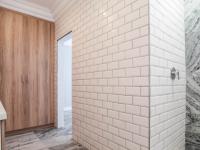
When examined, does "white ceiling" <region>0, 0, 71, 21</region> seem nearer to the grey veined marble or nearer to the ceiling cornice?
the ceiling cornice

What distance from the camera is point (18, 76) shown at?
9.52 ft

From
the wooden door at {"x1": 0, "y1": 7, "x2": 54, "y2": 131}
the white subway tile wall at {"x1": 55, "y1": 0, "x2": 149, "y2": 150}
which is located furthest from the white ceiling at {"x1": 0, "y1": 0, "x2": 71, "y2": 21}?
the white subway tile wall at {"x1": 55, "y1": 0, "x2": 149, "y2": 150}

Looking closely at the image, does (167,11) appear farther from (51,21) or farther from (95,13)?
(51,21)

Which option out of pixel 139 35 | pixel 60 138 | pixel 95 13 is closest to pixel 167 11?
pixel 139 35

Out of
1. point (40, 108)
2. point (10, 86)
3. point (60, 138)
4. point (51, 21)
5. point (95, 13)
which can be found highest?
point (51, 21)

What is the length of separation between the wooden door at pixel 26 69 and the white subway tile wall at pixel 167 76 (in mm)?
2481

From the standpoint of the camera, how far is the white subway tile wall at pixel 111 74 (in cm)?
142

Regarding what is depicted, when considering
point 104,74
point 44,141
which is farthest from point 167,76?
point 44,141

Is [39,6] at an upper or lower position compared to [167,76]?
upper

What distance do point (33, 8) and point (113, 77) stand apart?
239 cm

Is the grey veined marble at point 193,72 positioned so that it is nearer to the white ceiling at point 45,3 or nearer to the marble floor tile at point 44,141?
the marble floor tile at point 44,141

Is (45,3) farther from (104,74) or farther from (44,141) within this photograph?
(44,141)

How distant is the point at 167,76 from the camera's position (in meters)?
1.60

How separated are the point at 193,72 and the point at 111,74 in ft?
3.68
